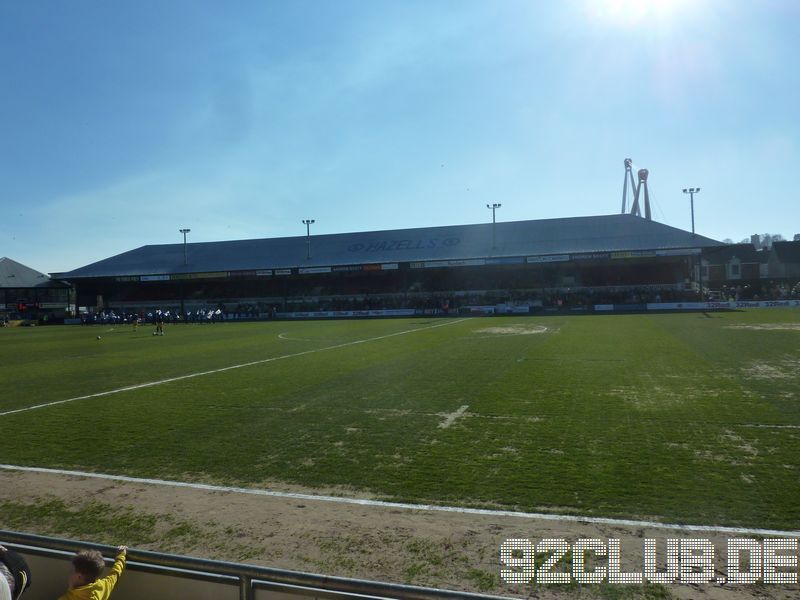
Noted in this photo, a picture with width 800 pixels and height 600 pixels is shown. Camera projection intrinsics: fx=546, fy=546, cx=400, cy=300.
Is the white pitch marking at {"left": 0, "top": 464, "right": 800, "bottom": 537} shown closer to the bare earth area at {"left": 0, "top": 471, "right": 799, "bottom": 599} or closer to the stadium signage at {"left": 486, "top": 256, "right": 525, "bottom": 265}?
the bare earth area at {"left": 0, "top": 471, "right": 799, "bottom": 599}

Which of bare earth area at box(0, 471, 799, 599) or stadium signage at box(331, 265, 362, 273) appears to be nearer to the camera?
bare earth area at box(0, 471, 799, 599)

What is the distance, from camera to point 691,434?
8.66m

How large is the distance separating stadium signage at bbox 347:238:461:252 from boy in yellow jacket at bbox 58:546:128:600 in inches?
2457

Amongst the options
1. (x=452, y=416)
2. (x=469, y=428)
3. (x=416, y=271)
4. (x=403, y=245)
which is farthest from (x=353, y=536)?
(x=403, y=245)

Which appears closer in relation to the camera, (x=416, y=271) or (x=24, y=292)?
(x=416, y=271)

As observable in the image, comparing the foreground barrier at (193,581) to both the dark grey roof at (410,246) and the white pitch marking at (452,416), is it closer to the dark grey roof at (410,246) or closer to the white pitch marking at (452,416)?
the white pitch marking at (452,416)

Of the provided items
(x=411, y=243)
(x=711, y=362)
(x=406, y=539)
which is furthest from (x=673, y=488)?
(x=411, y=243)

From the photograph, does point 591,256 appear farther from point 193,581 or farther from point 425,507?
point 193,581

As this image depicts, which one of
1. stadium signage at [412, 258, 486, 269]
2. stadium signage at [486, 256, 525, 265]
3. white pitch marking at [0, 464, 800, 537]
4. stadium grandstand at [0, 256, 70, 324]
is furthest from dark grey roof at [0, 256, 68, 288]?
white pitch marking at [0, 464, 800, 537]

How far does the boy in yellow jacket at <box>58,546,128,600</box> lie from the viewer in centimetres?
325

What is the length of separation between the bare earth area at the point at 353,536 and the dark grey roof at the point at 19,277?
250ft

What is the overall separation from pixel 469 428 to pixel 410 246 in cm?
5814

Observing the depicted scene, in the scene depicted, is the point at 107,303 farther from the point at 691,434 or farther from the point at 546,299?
the point at 691,434

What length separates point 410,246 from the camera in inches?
2635
